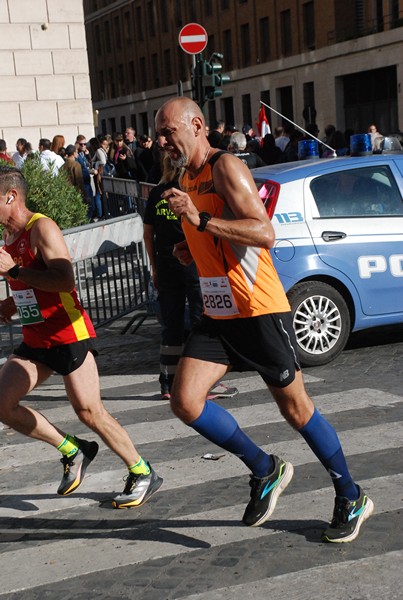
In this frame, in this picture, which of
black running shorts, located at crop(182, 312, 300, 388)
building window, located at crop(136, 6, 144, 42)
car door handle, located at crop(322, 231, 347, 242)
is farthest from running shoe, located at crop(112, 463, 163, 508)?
building window, located at crop(136, 6, 144, 42)

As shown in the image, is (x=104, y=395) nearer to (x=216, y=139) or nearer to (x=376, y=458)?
(x=376, y=458)

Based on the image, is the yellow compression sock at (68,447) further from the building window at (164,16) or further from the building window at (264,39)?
the building window at (164,16)

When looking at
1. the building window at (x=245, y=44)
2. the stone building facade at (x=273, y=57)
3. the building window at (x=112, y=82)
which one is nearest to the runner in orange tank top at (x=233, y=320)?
the stone building facade at (x=273, y=57)

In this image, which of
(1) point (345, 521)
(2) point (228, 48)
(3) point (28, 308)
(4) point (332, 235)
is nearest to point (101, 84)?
(2) point (228, 48)

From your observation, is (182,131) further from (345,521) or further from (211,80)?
(211,80)

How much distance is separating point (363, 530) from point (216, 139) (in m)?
12.7

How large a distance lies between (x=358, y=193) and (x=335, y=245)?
1.86 feet

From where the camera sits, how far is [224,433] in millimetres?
4539

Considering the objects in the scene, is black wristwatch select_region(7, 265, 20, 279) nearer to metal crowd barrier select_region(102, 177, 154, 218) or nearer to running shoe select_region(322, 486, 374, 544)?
running shoe select_region(322, 486, 374, 544)

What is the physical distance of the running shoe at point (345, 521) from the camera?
4422 millimetres

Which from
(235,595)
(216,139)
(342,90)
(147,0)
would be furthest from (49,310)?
(147,0)

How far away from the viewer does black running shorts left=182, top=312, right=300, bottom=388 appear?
4.49 m

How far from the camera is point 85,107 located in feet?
80.4

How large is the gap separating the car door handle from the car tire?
14.1 inches
